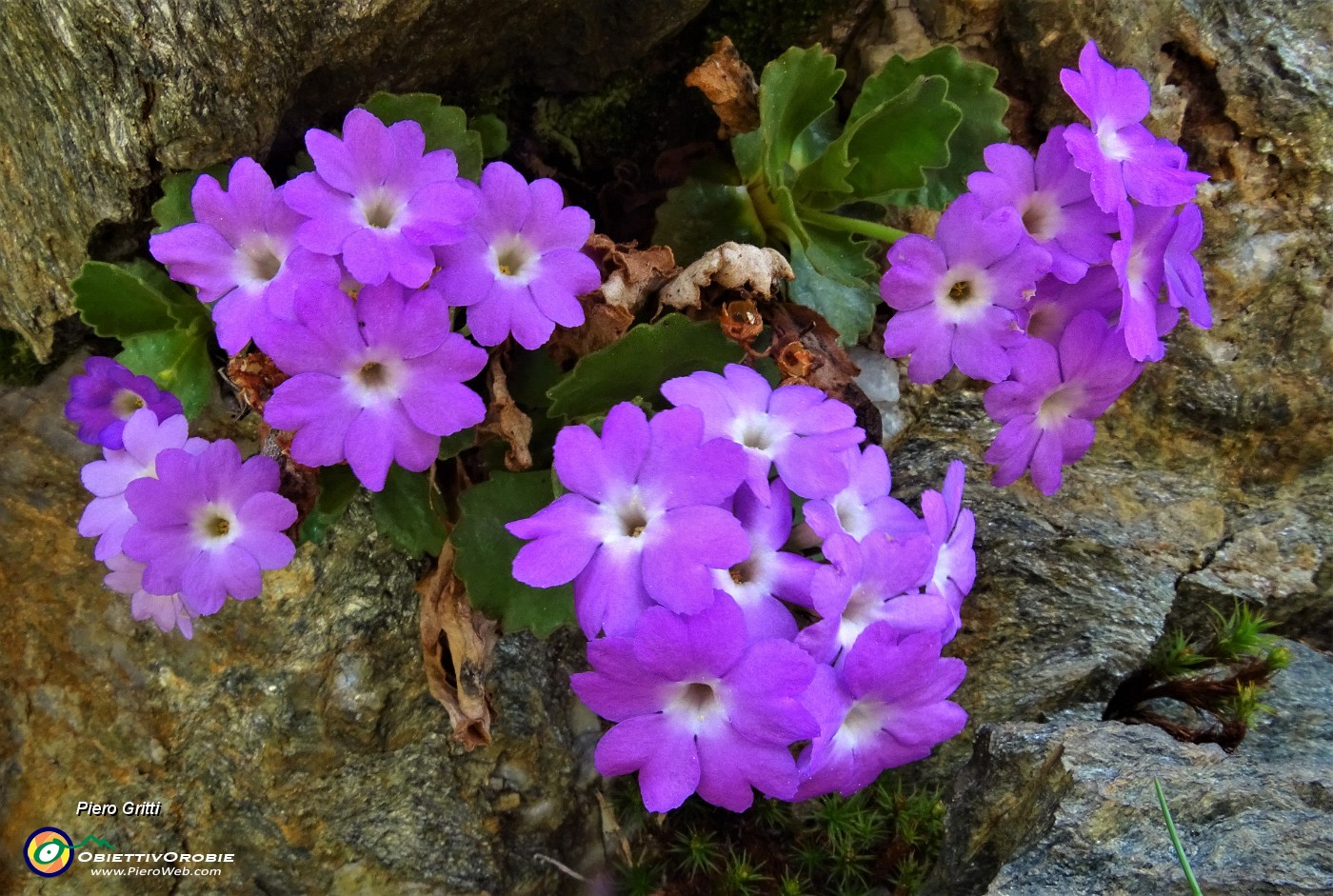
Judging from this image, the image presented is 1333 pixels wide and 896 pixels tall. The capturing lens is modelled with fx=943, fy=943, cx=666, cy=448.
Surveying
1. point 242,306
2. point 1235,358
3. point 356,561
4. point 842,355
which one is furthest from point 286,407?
point 1235,358

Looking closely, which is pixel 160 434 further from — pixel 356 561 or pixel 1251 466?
pixel 1251 466

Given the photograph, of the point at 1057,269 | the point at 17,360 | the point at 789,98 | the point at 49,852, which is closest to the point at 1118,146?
the point at 1057,269

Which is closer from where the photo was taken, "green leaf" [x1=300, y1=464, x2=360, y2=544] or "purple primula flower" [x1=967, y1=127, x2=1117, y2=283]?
"purple primula flower" [x1=967, y1=127, x2=1117, y2=283]

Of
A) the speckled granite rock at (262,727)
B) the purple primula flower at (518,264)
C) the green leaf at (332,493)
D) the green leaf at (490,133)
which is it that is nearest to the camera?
the purple primula flower at (518,264)

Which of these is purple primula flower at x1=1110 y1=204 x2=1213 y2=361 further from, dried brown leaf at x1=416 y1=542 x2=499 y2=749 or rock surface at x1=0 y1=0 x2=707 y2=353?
dried brown leaf at x1=416 y1=542 x2=499 y2=749

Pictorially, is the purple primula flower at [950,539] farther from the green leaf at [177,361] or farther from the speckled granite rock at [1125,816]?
the green leaf at [177,361]

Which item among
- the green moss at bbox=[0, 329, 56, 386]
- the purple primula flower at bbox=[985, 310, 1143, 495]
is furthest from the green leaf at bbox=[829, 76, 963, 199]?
the green moss at bbox=[0, 329, 56, 386]

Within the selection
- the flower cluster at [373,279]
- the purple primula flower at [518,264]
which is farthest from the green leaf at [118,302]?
the purple primula flower at [518,264]
